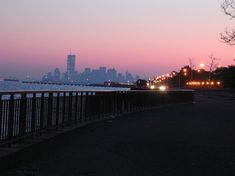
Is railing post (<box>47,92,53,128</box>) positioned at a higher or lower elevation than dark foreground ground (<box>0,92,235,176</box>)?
higher

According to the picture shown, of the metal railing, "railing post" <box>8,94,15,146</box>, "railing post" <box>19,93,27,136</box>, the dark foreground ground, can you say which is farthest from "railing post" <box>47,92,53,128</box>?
"railing post" <box>8,94,15,146</box>

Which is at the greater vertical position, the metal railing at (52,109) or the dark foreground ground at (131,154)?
the metal railing at (52,109)

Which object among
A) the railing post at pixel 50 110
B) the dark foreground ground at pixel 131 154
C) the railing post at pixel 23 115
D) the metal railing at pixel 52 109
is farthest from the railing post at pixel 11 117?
the railing post at pixel 50 110

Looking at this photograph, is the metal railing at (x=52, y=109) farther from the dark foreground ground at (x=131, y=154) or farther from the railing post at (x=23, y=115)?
the dark foreground ground at (x=131, y=154)

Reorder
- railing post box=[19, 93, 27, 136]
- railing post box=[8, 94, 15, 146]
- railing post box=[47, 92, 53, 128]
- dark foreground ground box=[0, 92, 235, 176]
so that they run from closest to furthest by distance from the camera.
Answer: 1. dark foreground ground box=[0, 92, 235, 176]
2. railing post box=[8, 94, 15, 146]
3. railing post box=[19, 93, 27, 136]
4. railing post box=[47, 92, 53, 128]

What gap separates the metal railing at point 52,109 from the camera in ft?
37.2

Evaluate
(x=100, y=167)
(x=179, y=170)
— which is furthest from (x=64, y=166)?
(x=179, y=170)

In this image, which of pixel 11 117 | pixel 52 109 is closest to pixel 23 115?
pixel 11 117

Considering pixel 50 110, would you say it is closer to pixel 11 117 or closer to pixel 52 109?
pixel 52 109

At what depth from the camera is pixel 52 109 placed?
15141 mm

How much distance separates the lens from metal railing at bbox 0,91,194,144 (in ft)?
37.2

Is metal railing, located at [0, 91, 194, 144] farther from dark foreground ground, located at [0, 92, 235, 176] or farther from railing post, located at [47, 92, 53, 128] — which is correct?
dark foreground ground, located at [0, 92, 235, 176]

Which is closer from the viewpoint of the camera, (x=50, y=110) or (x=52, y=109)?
(x=50, y=110)

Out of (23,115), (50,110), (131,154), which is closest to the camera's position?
(131,154)
